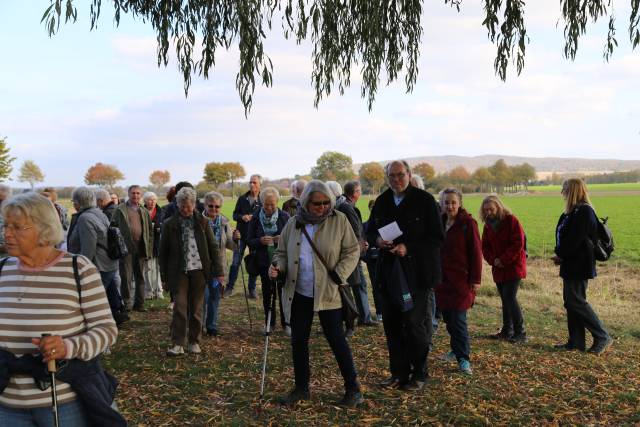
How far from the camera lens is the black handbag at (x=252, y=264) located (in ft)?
20.3

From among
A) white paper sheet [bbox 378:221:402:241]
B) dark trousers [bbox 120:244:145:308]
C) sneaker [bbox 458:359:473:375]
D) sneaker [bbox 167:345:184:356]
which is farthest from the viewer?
dark trousers [bbox 120:244:145:308]

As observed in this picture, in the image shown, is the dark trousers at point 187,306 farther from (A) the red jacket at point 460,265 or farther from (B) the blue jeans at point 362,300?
(A) the red jacket at point 460,265

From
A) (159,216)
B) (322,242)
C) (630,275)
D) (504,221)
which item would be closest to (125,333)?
(159,216)

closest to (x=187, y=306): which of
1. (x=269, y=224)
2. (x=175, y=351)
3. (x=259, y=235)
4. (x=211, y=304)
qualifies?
(x=175, y=351)

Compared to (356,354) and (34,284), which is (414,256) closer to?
(356,354)

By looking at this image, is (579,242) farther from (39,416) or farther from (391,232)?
(39,416)

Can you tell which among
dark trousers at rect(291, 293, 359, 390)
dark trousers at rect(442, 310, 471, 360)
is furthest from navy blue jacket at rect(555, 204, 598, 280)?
dark trousers at rect(291, 293, 359, 390)

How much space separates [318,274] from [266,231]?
2.89 metres

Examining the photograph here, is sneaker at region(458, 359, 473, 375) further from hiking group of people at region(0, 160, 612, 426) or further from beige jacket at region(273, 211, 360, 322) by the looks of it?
beige jacket at region(273, 211, 360, 322)

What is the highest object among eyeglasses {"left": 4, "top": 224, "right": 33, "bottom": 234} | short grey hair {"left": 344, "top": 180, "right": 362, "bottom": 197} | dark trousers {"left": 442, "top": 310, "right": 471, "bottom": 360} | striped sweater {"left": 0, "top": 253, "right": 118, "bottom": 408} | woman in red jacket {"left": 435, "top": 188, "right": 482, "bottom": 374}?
short grey hair {"left": 344, "top": 180, "right": 362, "bottom": 197}

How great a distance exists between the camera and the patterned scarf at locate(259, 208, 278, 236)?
7250 mm

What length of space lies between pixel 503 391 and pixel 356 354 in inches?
69.1

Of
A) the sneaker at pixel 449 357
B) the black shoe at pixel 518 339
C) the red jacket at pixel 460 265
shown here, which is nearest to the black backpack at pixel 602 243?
the black shoe at pixel 518 339

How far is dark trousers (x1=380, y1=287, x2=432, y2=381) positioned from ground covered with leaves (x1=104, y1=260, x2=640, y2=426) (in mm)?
230
